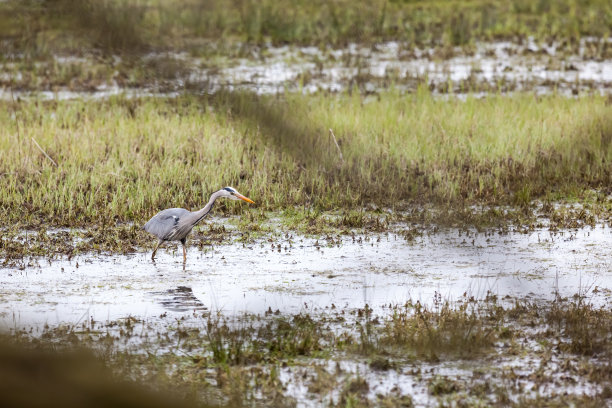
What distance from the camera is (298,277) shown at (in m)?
5.95

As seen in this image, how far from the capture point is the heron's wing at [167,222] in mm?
5898

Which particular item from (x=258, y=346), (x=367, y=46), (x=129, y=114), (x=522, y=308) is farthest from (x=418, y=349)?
(x=367, y=46)

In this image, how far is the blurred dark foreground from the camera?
628mm

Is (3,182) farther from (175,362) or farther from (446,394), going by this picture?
(446,394)

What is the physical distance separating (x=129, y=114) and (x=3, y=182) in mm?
3493

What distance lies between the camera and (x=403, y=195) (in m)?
8.10

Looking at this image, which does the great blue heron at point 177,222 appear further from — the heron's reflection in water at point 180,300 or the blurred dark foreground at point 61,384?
the blurred dark foreground at point 61,384

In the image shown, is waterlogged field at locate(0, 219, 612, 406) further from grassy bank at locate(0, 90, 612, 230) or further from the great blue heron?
grassy bank at locate(0, 90, 612, 230)

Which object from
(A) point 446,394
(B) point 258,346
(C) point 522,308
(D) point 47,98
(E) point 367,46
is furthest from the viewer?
(E) point 367,46

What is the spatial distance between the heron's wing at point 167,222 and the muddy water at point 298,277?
29 centimetres

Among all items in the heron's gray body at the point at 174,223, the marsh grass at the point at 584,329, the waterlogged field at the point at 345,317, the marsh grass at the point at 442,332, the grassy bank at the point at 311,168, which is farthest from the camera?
the grassy bank at the point at 311,168

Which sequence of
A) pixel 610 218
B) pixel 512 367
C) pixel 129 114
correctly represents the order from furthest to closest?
1. pixel 129 114
2. pixel 610 218
3. pixel 512 367

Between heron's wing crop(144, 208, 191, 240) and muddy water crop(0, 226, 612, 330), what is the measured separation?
29 cm

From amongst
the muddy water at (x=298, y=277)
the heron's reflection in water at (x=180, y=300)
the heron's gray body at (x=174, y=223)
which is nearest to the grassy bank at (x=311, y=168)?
the muddy water at (x=298, y=277)
